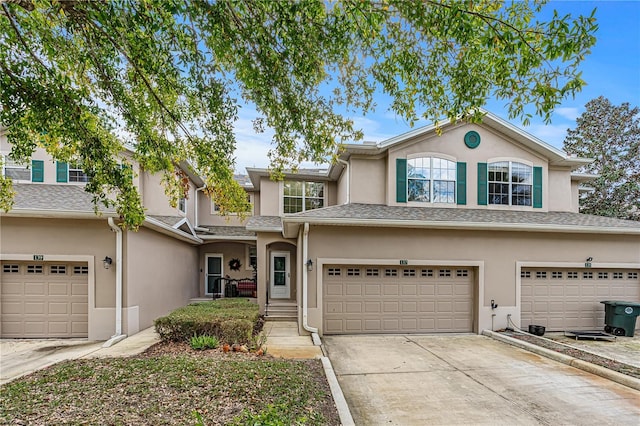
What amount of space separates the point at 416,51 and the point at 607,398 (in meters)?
6.20

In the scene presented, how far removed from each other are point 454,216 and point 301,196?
6.65m

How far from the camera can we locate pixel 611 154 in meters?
20.7

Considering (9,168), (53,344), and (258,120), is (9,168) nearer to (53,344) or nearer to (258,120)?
(53,344)

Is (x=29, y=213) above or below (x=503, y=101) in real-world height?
below

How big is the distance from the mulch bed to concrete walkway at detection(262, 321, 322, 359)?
5.53 m

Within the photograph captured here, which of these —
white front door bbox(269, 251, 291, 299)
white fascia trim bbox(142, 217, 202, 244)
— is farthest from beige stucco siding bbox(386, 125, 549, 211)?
white fascia trim bbox(142, 217, 202, 244)

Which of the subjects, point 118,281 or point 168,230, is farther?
point 168,230

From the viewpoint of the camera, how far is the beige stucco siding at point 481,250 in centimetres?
972

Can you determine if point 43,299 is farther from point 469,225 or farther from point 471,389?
point 469,225

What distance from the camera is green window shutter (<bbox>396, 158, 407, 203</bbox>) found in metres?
11.4

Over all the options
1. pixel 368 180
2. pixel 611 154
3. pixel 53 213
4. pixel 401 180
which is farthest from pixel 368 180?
pixel 611 154

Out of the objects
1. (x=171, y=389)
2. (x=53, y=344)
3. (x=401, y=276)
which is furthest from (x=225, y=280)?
(x=171, y=389)

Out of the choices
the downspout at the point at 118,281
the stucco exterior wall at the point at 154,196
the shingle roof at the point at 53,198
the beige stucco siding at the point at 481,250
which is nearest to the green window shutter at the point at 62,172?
the shingle roof at the point at 53,198

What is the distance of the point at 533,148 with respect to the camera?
1197 centimetres
